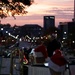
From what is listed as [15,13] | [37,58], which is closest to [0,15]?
[15,13]

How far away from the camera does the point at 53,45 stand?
36.1 feet

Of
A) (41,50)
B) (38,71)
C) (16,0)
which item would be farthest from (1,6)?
(38,71)

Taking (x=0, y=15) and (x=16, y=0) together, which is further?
(x=0, y=15)

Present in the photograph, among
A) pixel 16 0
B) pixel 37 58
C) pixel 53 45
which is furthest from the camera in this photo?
pixel 37 58

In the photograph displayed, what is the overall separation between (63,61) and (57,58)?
0.50ft

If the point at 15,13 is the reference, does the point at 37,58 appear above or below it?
→ below

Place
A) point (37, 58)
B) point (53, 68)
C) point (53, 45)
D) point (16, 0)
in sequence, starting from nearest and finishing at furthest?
point (16, 0)
point (53, 68)
point (53, 45)
point (37, 58)

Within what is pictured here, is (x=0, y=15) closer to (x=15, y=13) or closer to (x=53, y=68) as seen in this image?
(x=15, y=13)

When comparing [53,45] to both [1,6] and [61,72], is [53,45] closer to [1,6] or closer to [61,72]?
[61,72]

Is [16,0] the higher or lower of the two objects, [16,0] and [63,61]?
the higher

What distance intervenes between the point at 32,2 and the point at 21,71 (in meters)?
3.06

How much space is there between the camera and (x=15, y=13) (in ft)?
31.9

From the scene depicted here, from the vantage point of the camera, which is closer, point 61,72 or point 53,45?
point 61,72

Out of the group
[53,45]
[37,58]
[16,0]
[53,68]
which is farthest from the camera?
[37,58]
